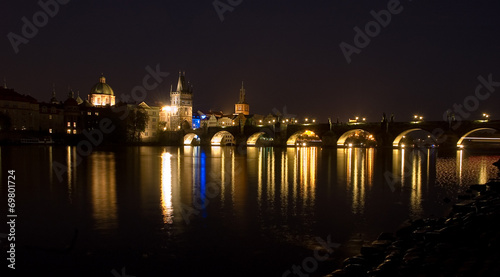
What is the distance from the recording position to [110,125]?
93.7 metres

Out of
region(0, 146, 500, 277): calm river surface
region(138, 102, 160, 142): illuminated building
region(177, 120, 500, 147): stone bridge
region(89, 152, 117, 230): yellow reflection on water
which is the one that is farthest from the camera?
region(138, 102, 160, 142): illuminated building

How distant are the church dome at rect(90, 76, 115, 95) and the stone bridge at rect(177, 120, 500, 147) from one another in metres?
27.9

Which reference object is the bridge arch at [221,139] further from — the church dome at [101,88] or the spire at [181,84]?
the church dome at [101,88]

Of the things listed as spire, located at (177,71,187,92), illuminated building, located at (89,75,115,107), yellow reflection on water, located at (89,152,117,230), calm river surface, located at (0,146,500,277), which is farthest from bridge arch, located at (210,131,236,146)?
calm river surface, located at (0,146,500,277)

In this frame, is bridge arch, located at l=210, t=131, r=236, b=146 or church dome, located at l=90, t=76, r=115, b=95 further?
church dome, located at l=90, t=76, r=115, b=95

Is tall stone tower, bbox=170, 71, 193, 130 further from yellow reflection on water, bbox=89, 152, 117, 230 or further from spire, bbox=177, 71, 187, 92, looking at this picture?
yellow reflection on water, bbox=89, 152, 117, 230

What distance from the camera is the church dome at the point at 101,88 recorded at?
11731 cm

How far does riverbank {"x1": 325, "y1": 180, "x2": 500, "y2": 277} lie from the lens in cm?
787

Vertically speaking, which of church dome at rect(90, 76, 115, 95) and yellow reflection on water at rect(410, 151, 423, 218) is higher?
church dome at rect(90, 76, 115, 95)

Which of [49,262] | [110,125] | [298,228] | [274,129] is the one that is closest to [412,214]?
[298,228]

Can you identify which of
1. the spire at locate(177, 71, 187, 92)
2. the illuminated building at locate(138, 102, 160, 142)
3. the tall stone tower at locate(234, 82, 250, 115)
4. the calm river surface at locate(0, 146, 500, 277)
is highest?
the spire at locate(177, 71, 187, 92)

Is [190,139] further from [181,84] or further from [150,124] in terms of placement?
[181,84]

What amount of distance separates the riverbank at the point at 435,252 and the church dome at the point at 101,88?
11628cm

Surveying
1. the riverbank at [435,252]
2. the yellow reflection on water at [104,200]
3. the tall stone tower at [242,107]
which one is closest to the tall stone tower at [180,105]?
the tall stone tower at [242,107]
